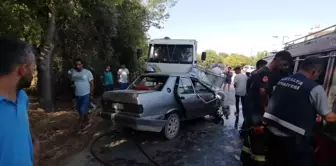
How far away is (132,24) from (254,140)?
11.3 m

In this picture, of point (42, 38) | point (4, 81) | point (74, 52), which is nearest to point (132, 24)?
point (74, 52)

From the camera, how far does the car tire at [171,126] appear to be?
5380 millimetres

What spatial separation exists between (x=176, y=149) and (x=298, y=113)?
293 centimetres

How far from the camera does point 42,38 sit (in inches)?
317

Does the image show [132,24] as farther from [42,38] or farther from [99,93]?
[42,38]

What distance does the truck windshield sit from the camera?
10432mm

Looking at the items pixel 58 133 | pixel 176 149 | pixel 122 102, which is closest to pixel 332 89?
pixel 176 149

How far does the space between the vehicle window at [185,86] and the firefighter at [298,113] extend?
3.32 meters

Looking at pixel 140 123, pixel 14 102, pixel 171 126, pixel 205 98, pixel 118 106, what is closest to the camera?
pixel 14 102

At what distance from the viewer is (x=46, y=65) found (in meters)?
7.78

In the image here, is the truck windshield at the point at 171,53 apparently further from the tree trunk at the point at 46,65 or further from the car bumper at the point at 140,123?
the car bumper at the point at 140,123

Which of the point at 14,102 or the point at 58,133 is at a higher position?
the point at 14,102

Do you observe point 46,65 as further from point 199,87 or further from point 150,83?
point 199,87

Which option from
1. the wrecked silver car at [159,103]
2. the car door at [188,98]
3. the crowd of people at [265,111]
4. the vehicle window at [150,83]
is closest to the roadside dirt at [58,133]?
the wrecked silver car at [159,103]
